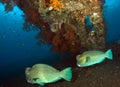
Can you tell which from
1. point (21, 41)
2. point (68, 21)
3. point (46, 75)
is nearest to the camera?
point (46, 75)

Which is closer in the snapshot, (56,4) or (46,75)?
(46,75)

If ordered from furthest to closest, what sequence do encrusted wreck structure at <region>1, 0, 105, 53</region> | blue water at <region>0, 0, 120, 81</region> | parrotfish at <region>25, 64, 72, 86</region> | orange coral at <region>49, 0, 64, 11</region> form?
blue water at <region>0, 0, 120, 81</region> < encrusted wreck structure at <region>1, 0, 105, 53</region> < orange coral at <region>49, 0, 64, 11</region> < parrotfish at <region>25, 64, 72, 86</region>

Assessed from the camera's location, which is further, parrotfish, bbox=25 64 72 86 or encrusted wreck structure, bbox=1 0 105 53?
encrusted wreck structure, bbox=1 0 105 53

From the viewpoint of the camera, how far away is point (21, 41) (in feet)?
53.6

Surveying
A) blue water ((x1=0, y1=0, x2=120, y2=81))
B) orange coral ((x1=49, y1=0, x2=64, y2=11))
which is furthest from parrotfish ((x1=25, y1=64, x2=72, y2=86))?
blue water ((x1=0, y1=0, x2=120, y2=81))

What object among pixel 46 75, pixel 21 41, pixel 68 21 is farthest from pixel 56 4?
pixel 21 41

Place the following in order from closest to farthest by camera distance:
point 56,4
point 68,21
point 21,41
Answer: point 56,4, point 68,21, point 21,41

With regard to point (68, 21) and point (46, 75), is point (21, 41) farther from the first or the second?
point (46, 75)

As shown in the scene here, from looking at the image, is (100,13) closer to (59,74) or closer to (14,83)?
(59,74)

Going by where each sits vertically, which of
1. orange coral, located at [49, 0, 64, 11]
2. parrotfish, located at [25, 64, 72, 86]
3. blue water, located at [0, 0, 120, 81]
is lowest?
blue water, located at [0, 0, 120, 81]

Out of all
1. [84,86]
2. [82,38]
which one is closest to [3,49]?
[82,38]

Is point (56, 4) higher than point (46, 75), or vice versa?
point (56, 4)

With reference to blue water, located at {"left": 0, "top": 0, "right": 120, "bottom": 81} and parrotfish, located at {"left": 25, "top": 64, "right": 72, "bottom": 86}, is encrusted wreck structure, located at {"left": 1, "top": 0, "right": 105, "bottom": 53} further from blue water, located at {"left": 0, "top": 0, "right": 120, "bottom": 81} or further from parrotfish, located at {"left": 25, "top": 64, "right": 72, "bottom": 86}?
blue water, located at {"left": 0, "top": 0, "right": 120, "bottom": 81}

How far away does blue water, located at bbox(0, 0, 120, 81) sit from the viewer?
1441cm
